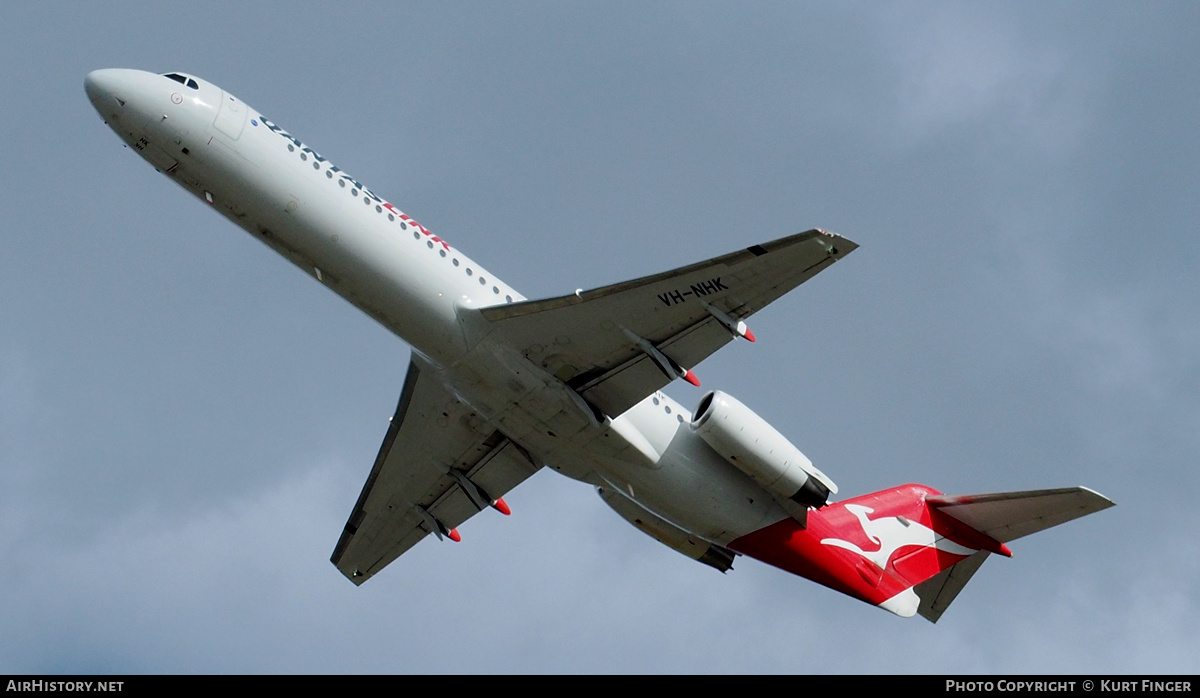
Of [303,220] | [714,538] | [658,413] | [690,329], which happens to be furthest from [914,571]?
[303,220]

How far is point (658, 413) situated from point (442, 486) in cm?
566

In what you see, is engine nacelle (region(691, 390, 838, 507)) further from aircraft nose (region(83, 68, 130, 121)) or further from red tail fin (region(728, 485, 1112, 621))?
aircraft nose (region(83, 68, 130, 121))

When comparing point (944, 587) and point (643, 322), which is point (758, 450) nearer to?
point (643, 322)

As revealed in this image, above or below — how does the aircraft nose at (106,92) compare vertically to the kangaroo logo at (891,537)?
above

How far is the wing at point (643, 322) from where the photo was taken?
22.2m

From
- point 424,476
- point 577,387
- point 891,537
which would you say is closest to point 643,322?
point 577,387

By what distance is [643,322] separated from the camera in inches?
934

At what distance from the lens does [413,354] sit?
85.1ft

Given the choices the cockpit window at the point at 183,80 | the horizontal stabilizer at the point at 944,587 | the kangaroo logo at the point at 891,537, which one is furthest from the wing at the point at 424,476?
the horizontal stabilizer at the point at 944,587

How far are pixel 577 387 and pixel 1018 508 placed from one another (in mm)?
10185

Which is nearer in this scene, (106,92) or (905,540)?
(106,92)

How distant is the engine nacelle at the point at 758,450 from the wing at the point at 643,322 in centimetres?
179

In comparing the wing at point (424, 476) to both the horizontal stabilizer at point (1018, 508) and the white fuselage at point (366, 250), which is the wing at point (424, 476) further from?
the horizontal stabilizer at point (1018, 508)
